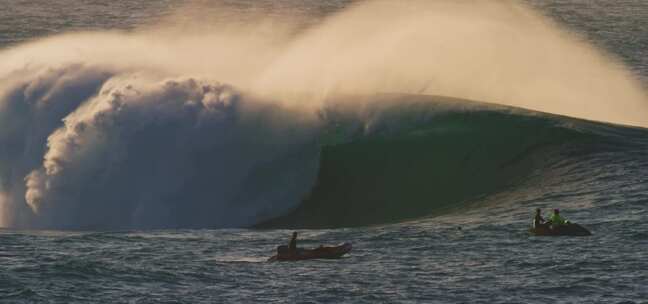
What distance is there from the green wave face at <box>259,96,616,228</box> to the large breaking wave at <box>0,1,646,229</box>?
0.06 metres

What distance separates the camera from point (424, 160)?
141ft

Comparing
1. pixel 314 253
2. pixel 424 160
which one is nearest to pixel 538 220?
pixel 314 253

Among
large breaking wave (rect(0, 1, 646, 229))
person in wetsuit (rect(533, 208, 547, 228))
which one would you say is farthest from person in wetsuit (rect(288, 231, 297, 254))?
large breaking wave (rect(0, 1, 646, 229))

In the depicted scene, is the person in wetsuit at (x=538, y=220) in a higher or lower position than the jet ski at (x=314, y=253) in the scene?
higher

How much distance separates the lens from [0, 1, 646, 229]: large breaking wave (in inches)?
1636

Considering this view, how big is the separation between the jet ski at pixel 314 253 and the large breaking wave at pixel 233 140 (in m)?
5.93

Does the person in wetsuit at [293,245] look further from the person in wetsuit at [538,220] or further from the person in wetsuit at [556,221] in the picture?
the person in wetsuit at [556,221]

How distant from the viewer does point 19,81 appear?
154 ft

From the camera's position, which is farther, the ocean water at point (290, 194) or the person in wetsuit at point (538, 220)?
the person in wetsuit at point (538, 220)

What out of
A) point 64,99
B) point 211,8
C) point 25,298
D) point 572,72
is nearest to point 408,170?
point 64,99

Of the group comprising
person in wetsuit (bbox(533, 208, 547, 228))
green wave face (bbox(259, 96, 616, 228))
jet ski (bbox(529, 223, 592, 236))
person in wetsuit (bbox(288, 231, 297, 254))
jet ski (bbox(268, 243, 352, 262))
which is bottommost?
jet ski (bbox(268, 243, 352, 262))

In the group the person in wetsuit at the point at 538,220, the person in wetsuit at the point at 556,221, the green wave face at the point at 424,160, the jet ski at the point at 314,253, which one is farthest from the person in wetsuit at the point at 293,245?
the person in wetsuit at the point at 556,221

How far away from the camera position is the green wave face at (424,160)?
40.2 meters

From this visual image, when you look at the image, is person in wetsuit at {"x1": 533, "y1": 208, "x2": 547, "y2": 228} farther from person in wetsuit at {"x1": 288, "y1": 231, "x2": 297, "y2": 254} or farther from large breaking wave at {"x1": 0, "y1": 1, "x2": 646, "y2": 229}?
person in wetsuit at {"x1": 288, "y1": 231, "x2": 297, "y2": 254}
